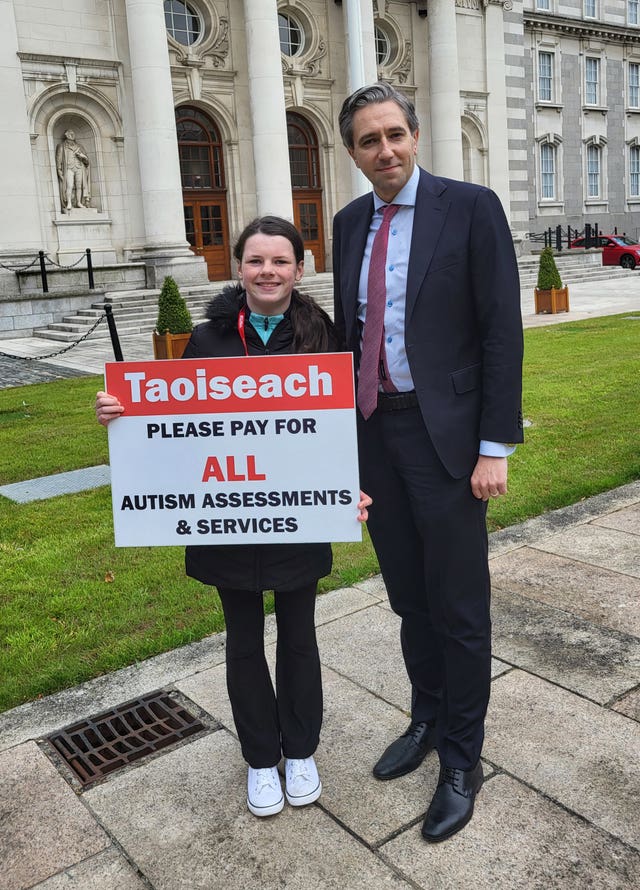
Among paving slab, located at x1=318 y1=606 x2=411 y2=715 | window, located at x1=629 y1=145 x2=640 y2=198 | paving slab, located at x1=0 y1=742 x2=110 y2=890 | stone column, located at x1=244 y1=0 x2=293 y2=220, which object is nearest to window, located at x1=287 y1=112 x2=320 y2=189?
stone column, located at x1=244 y1=0 x2=293 y2=220

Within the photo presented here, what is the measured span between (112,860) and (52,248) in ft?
78.6

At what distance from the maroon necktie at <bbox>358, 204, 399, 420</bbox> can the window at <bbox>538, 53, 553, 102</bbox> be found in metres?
43.8

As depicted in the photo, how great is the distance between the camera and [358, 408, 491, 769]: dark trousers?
2873 millimetres

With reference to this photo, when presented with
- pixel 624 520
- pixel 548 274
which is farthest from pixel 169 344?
pixel 548 274

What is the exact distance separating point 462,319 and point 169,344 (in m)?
12.1

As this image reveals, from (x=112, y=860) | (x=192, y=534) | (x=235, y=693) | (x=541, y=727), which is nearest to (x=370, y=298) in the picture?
(x=192, y=534)

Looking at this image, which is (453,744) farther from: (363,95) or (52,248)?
(52,248)

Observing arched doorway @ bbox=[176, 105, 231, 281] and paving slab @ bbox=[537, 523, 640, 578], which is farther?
arched doorway @ bbox=[176, 105, 231, 281]

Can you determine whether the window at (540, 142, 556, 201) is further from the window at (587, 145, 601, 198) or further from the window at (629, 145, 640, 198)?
the window at (629, 145, 640, 198)

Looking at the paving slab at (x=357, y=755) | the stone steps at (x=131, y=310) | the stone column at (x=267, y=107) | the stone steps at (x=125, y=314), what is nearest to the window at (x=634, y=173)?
the stone steps at (x=131, y=310)

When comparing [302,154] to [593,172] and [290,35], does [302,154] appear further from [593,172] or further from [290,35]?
[593,172]

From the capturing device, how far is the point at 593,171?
44719 millimetres

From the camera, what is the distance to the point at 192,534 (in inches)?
117

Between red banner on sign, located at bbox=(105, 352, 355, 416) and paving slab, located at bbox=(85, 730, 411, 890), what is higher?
red banner on sign, located at bbox=(105, 352, 355, 416)
